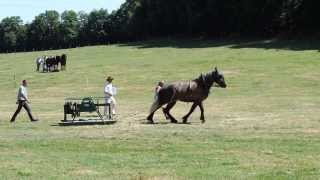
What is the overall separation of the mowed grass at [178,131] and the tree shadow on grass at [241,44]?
8.45m

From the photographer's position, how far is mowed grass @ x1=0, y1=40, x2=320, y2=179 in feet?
43.4

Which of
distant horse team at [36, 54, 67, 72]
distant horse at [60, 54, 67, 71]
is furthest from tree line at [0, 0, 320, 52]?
distant horse team at [36, 54, 67, 72]

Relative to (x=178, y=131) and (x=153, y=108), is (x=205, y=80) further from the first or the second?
(x=178, y=131)

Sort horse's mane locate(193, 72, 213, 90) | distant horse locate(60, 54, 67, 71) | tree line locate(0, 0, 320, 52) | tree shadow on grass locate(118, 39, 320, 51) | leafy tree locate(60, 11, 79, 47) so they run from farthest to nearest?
leafy tree locate(60, 11, 79, 47) → tree line locate(0, 0, 320, 52) → tree shadow on grass locate(118, 39, 320, 51) → distant horse locate(60, 54, 67, 71) → horse's mane locate(193, 72, 213, 90)

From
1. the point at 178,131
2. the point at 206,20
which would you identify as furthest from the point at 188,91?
the point at 206,20

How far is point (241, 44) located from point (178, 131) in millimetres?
52896

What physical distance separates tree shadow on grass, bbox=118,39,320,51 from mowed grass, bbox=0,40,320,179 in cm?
845

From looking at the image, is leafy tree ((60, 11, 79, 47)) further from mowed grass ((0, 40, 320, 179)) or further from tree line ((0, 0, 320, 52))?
mowed grass ((0, 40, 320, 179))

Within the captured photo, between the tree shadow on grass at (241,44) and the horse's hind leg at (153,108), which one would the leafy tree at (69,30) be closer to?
the tree shadow on grass at (241,44)

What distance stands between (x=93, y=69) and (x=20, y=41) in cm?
10340

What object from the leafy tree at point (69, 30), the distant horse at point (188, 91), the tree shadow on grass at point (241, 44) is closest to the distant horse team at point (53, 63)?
the tree shadow on grass at point (241, 44)

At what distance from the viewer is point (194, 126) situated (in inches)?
890

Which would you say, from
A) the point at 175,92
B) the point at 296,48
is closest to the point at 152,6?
the point at 296,48

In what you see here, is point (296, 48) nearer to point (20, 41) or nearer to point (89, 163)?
point (89, 163)
